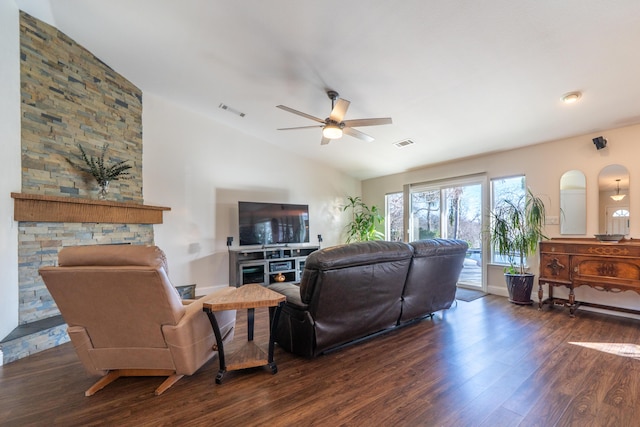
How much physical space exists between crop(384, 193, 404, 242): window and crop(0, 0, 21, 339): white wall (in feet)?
19.9

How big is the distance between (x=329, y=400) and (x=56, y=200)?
135 inches

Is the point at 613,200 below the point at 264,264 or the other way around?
the other way around

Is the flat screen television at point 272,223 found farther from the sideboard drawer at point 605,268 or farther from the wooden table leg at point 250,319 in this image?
the sideboard drawer at point 605,268

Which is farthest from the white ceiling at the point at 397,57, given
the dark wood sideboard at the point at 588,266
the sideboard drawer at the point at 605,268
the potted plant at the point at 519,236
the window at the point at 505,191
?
the sideboard drawer at the point at 605,268

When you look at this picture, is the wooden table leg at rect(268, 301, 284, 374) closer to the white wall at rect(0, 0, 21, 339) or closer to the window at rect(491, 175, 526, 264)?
the white wall at rect(0, 0, 21, 339)

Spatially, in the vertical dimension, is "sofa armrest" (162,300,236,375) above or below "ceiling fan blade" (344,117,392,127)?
below

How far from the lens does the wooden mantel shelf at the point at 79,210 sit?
270 centimetres

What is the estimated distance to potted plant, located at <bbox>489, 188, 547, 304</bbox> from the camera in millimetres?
3910

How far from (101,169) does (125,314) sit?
256 cm

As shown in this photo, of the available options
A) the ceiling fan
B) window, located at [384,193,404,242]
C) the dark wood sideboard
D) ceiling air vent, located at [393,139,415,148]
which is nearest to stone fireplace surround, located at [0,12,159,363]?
the ceiling fan

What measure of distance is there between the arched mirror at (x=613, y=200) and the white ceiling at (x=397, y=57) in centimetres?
57

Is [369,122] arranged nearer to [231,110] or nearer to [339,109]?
[339,109]

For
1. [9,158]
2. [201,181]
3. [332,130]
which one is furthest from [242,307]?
[201,181]

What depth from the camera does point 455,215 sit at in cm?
525
